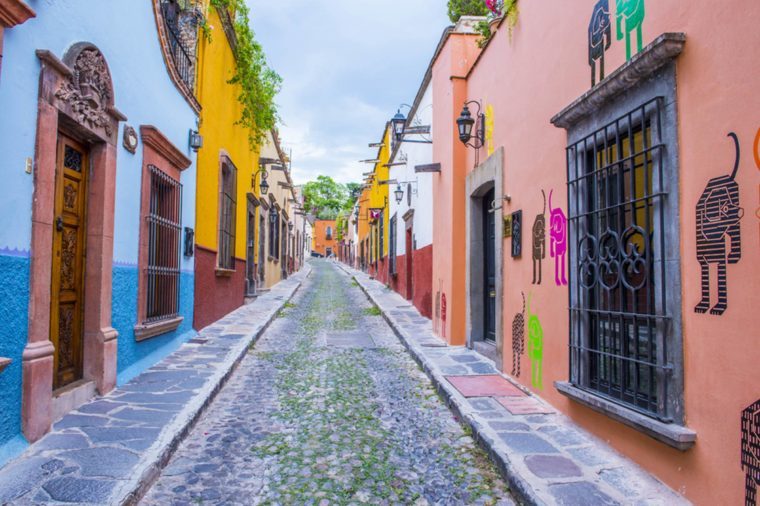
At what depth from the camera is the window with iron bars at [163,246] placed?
249 inches

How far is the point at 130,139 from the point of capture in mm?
5508

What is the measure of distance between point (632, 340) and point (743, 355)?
3.97 ft

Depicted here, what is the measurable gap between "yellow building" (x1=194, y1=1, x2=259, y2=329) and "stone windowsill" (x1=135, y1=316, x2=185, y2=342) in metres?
1.46

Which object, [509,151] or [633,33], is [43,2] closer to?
[633,33]

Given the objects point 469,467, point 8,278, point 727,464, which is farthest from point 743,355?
point 8,278

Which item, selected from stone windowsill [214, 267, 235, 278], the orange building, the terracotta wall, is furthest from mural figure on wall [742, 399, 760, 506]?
the orange building

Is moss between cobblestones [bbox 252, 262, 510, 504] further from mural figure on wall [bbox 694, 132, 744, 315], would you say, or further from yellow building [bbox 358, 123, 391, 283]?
yellow building [bbox 358, 123, 391, 283]

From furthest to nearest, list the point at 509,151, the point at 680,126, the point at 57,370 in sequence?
the point at 509,151 < the point at 57,370 < the point at 680,126

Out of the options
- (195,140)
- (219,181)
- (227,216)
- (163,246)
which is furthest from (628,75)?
(227,216)

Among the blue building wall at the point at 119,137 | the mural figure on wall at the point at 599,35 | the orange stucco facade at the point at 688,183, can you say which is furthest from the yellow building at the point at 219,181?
the mural figure on wall at the point at 599,35

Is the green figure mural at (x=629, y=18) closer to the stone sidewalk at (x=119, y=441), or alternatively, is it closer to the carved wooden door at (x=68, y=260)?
the stone sidewalk at (x=119, y=441)

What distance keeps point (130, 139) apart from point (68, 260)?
5.17 ft

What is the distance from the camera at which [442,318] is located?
878 centimetres

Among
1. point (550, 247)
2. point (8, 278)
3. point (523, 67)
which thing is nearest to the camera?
point (8, 278)
